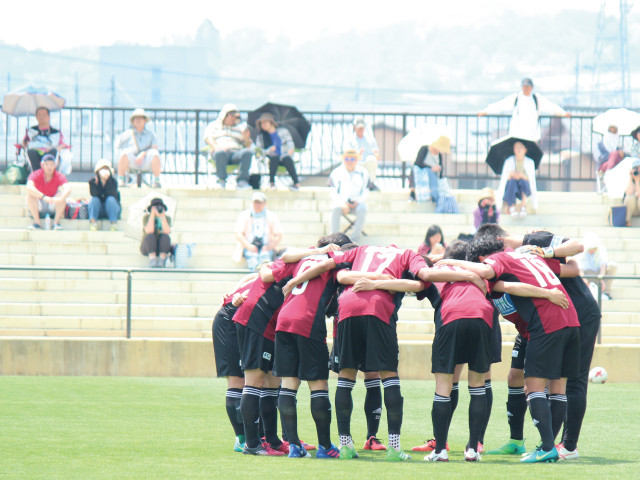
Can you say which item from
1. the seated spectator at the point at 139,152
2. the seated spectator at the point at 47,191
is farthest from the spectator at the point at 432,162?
the seated spectator at the point at 47,191

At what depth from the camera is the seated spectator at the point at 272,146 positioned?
19969mm

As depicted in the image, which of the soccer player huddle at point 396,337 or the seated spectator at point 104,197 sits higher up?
the seated spectator at point 104,197

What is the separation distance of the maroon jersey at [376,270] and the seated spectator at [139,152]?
12.3 m

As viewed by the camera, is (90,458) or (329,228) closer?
(90,458)

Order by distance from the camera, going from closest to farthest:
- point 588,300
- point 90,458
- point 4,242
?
point 90,458 < point 588,300 < point 4,242

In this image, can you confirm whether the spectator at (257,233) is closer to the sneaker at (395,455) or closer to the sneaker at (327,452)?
the sneaker at (327,452)

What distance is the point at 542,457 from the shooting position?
7988 mm

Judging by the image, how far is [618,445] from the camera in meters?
8.90

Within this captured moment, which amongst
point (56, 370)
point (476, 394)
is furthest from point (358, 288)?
point (56, 370)

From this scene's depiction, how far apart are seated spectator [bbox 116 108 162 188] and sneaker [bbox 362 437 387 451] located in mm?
12343

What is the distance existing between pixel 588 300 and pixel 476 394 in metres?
1.30

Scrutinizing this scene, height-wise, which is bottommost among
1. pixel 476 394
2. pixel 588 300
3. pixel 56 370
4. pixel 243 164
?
pixel 56 370

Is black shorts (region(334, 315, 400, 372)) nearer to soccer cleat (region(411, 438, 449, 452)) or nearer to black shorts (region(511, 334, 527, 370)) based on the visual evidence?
soccer cleat (region(411, 438, 449, 452))

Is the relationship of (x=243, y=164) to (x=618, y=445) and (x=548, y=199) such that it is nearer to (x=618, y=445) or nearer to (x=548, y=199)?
(x=548, y=199)
